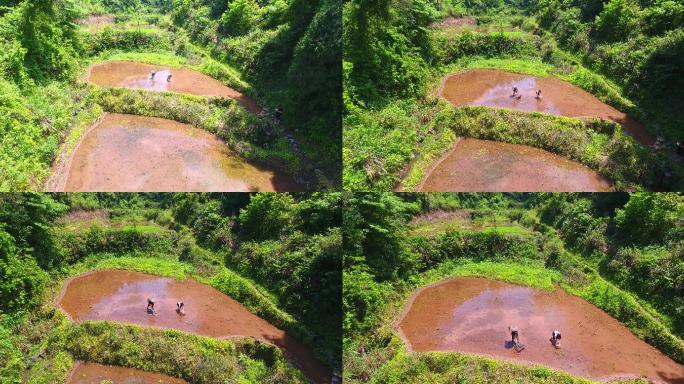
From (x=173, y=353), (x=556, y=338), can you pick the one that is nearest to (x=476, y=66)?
(x=556, y=338)

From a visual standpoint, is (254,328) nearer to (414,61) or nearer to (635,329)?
(414,61)

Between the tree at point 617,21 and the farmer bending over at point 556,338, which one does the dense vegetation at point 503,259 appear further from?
the tree at point 617,21

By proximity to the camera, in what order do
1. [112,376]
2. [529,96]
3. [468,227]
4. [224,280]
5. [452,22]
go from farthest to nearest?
[468,227] < [224,280] < [112,376] < [529,96] < [452,22]

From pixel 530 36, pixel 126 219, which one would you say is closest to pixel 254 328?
pixel 126 219

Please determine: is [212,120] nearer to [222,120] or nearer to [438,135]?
[222,120]

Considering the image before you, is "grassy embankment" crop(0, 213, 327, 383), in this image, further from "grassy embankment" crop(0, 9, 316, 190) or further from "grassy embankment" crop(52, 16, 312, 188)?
"grassy embankment" crop(52, 16, 312, 188)

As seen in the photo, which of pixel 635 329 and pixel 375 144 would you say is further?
pixel 635 329

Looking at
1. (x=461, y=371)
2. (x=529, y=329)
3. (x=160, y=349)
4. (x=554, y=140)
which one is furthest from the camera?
(x=529, y=329)

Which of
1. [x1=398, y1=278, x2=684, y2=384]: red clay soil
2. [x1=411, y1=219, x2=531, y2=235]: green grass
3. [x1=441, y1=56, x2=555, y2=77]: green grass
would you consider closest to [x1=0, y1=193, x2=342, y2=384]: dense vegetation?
[x1=398, y1=278, x2=684, y2=384]: red clay soil
